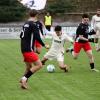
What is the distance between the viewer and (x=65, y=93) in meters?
12.3

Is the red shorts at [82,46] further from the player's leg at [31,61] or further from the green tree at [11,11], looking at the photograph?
the green tree at [11,11]

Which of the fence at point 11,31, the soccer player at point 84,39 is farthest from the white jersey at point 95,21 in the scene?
the fence at point 11,31

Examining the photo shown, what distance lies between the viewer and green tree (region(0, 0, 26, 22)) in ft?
143

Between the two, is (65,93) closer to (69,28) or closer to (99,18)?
(99,18)

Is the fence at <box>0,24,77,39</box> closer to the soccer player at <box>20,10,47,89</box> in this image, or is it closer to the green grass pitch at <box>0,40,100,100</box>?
the green grass pitch at <box>0,40,100,100</box>

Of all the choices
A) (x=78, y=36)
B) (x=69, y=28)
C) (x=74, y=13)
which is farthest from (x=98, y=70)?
(x=74, y=13)

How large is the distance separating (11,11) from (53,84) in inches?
1216

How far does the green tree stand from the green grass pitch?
24.5 metres

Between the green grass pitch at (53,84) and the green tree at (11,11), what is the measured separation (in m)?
24.5

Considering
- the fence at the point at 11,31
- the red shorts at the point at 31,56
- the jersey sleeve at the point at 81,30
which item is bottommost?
the fence at the point at 11,31

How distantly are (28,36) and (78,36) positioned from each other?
462 cm

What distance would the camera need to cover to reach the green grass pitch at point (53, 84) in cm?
1188

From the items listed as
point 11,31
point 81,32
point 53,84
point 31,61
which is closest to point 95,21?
point 81,32

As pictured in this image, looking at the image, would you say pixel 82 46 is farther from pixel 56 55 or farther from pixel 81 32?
pixel 56 55
